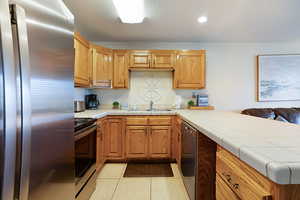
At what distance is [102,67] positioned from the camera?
10.1ft

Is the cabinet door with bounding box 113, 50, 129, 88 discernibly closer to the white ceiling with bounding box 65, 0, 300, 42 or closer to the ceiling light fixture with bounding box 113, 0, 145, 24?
the white ceiling with bounding box 65, 0, 300, 42

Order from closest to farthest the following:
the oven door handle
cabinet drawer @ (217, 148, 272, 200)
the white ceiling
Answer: cabinet drawer @ (217, 148, 272, 200) < the oven door handle < the white ceiling

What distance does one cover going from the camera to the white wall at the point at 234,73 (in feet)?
12.0

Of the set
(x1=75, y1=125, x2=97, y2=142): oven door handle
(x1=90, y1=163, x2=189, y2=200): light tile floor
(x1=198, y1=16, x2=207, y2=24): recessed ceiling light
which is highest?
(x1=198, y1=16, x2=207, y2=24): recessed ceiling light

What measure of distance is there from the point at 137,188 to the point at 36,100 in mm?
1849

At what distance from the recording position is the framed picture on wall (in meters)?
3.63

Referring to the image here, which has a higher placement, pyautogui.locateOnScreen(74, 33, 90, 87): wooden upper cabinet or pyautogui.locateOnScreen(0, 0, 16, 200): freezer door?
pyautogui.locateOnScreen(74, 33, 90, 87): wooden upper cabinet

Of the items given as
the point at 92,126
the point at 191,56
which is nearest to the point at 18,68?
the point at 92,126

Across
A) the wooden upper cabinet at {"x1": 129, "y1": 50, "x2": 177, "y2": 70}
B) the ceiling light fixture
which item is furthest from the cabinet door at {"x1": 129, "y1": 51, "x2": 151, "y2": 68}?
the ceiling light fixture

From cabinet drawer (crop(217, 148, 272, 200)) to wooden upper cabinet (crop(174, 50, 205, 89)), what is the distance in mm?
2336

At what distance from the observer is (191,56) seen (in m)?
3.28

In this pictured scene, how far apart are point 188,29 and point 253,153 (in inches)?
106

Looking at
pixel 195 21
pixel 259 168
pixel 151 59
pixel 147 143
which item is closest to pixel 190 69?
pixel 151 59

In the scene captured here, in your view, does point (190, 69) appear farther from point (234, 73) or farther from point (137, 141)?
point (137, 141)
